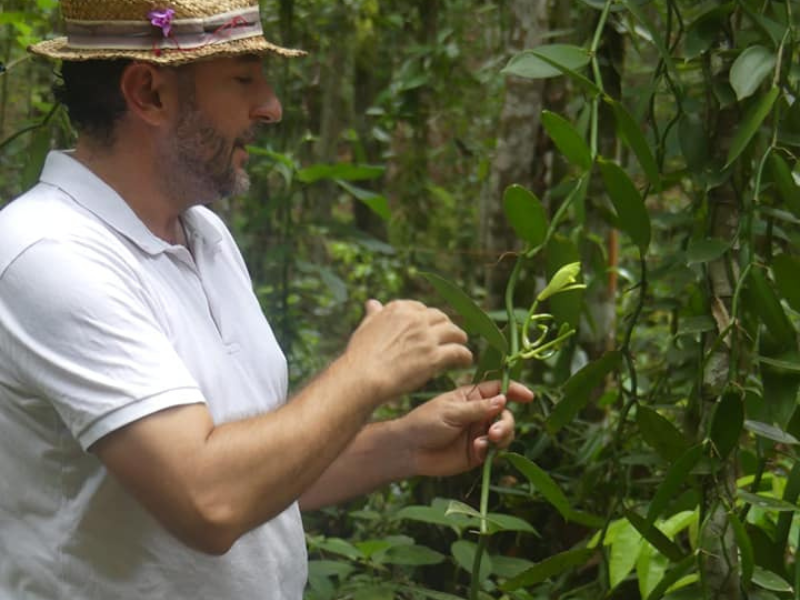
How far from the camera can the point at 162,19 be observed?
1.42m

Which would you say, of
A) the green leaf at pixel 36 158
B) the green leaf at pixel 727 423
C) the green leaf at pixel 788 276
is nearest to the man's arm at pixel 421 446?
the green leaf at pixel 727 423

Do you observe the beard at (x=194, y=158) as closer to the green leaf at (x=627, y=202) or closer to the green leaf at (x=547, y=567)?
the green leaf at (x=627, y=202)

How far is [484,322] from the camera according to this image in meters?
1.28

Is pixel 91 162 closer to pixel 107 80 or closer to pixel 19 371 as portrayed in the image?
pixel 107 80

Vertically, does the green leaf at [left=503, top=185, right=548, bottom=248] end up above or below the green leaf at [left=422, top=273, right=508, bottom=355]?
above

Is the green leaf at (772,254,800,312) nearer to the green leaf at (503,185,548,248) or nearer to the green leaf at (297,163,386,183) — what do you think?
the green leaf at (503,185,548,248)

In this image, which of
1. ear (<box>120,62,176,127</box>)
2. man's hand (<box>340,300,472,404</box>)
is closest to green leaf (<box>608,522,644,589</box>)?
man's hand (<box>340,300,472,404</box>)

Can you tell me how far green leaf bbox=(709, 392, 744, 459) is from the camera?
136 centimetres

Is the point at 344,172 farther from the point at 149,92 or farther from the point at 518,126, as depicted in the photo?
the point at 149,92

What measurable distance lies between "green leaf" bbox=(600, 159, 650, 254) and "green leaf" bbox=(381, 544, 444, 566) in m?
0.69

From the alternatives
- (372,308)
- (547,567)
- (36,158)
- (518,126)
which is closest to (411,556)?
(547,567)

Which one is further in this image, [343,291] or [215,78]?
[343,291]

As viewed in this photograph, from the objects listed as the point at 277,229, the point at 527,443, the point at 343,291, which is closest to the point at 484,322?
the point at 527,443

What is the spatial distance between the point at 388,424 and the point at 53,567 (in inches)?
19.2
